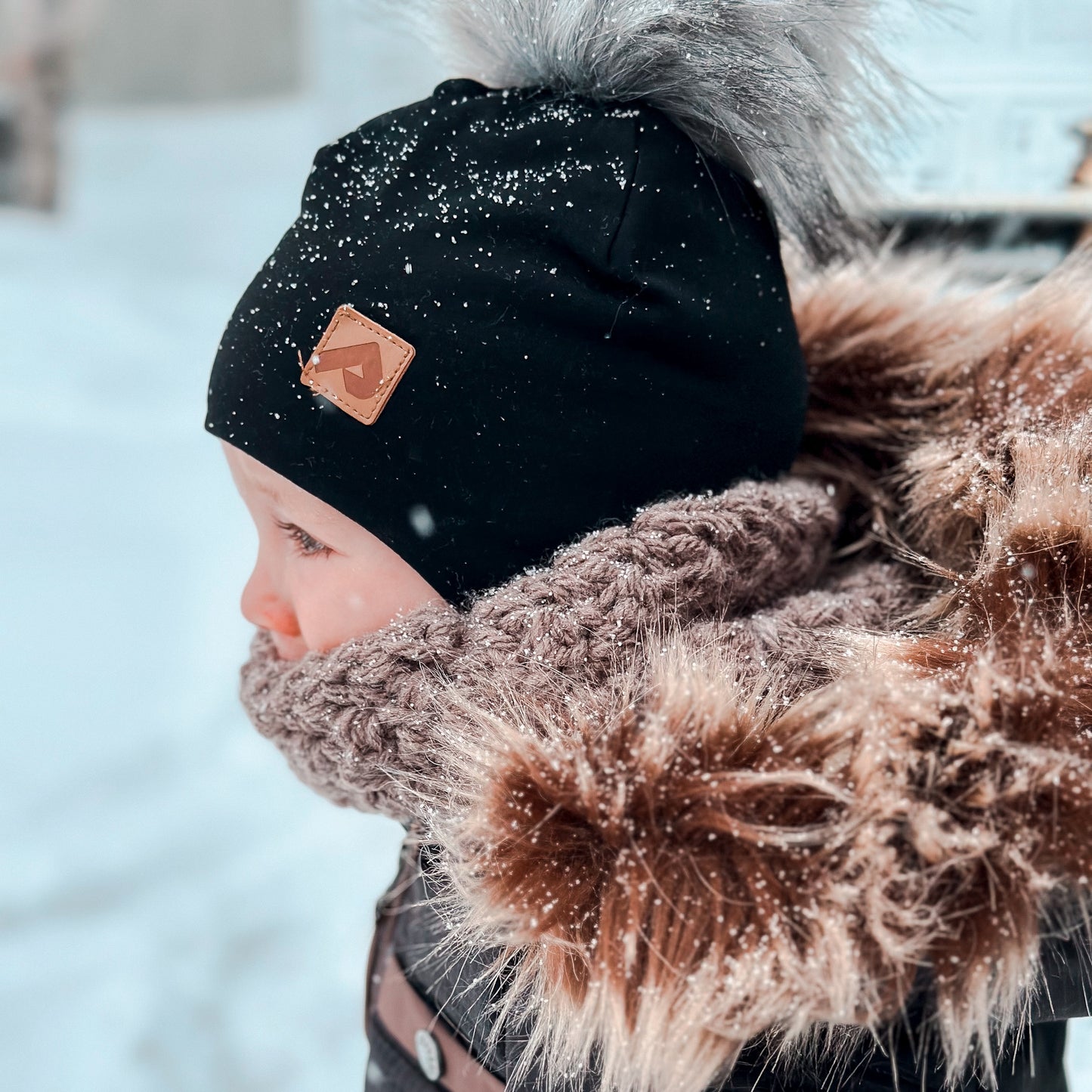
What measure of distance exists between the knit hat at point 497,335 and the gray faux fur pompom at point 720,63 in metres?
0.02

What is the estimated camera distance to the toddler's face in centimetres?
66

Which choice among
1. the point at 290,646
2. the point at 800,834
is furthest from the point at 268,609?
the point at 800,834

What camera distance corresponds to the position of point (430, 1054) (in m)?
0.73

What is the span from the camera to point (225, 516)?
1805 mm

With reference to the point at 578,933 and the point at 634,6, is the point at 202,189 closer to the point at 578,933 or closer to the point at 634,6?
the point at 634,6

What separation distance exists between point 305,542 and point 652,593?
0.27 m

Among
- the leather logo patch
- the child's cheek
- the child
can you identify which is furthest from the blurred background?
the child's cheek

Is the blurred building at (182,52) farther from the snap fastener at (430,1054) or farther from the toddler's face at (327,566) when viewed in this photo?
the snap fastener at (430,1054)

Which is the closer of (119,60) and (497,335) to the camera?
(497,335)

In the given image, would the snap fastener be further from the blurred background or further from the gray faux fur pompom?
the gray faux fur pompom

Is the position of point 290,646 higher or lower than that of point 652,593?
lower

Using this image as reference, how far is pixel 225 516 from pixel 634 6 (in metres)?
1.40

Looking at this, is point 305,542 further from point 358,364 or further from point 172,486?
point 172,486

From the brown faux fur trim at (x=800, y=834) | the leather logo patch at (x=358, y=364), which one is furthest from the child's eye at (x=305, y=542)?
the brown faux fur trim at (x=800, y=834)
